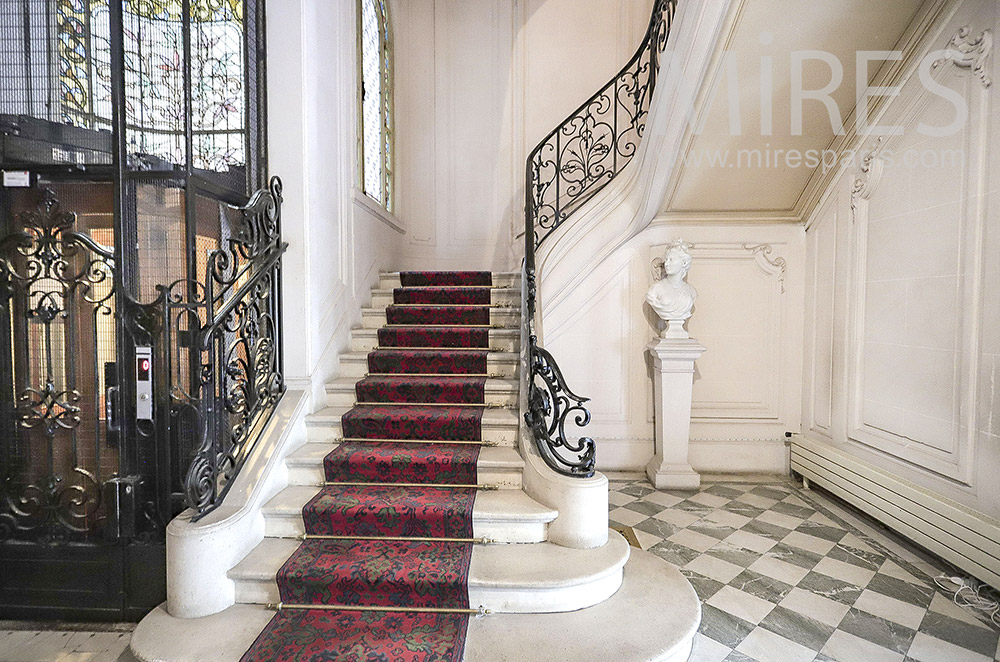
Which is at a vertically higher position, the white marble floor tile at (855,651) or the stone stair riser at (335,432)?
the stone stair riser at (335,432)

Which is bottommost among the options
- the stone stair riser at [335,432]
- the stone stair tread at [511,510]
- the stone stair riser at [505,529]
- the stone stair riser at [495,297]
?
the stone stair riser at [505,529]

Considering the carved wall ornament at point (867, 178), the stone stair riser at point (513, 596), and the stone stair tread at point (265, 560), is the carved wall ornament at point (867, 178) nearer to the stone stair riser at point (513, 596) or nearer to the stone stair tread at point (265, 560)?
the stone stair riser at point (513, 596)

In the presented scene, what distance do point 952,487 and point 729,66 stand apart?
287 cm

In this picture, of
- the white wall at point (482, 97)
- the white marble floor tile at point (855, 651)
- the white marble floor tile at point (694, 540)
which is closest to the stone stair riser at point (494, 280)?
the white wall at point (482, 97)

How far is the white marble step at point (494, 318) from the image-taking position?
13.6ft

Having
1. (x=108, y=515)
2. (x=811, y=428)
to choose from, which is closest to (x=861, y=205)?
(x=811, y=428)

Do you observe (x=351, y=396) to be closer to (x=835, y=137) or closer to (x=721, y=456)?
(x=721, y=456)

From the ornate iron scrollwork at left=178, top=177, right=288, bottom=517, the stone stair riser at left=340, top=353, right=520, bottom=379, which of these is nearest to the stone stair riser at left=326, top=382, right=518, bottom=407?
the stone stair riser at left=340, top=353, right=520, bottom=379

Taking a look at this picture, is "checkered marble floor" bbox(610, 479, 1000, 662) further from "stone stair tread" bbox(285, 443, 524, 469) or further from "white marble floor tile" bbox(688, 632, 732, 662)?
"stone stair tread" bbox(285, 443, 524, 469)

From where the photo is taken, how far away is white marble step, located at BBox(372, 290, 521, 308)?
439cm

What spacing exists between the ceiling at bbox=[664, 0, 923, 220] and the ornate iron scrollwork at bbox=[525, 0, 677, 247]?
27.0 inches

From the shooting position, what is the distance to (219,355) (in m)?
2.59

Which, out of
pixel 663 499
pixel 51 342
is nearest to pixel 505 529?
pixel 663 499

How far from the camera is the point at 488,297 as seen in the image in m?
4.42
